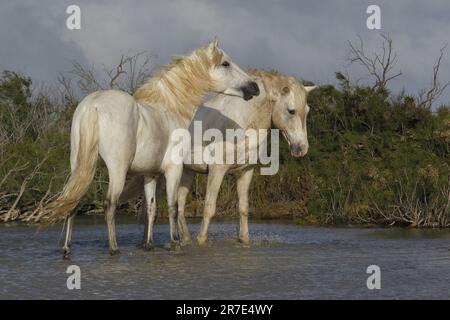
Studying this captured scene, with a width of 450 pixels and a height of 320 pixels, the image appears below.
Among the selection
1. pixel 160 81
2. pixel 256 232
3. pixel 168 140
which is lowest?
pixel 256 232

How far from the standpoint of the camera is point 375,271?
7938 mm

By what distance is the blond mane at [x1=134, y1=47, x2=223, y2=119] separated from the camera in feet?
32.5

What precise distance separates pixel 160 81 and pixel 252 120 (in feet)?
4.52

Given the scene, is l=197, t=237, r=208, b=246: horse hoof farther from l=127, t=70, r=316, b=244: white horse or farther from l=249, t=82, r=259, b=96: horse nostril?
l=249, t=82, r=259, b=96: horse nostril

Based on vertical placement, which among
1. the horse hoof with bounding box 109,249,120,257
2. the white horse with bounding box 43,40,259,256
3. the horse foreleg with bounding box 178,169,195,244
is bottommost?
the horse hoof with bounding box 109,249,120,257

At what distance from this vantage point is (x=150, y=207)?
9.89m

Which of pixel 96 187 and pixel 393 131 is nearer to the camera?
pixel 96 187

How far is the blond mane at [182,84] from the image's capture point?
9914 millimetres

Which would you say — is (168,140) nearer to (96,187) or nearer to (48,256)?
(48,256)

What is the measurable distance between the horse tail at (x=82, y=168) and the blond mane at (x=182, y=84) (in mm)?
1343

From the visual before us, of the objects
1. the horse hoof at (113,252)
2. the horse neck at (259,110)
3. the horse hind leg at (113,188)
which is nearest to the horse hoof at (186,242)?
the horse hoof at (113,252)

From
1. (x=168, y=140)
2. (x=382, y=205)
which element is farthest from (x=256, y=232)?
(x=168, y=140)

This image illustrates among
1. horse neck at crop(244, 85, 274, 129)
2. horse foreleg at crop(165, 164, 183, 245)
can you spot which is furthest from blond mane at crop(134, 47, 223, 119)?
horse neck at crop(244, 85, 274, 129)

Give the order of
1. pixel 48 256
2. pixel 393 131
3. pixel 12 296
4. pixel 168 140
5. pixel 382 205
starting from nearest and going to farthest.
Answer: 1. pixel 12 296
2. pixel 48 256
3. pixel 168 140
4. pixel 382 205
5. pixel 393 131
